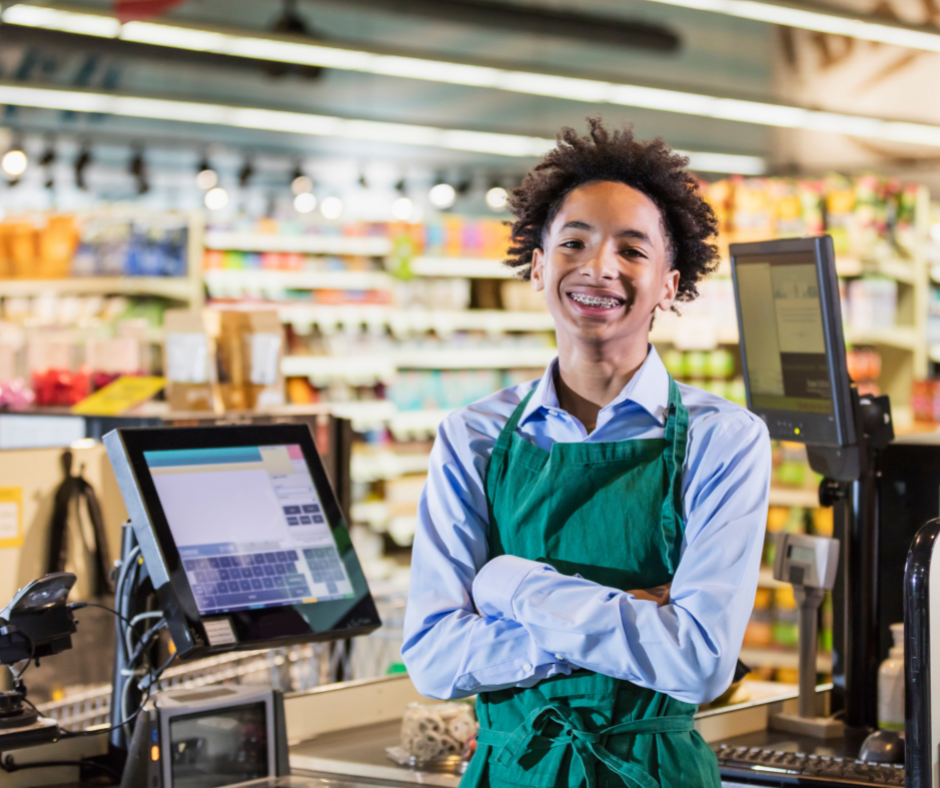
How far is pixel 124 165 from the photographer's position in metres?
15.3

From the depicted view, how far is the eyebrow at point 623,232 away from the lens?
159 cm

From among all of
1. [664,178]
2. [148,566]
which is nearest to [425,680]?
[148,566]

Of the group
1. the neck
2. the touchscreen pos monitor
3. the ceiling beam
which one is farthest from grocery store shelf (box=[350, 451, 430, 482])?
the neck

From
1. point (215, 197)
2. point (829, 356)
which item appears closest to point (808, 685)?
point (829, 356)

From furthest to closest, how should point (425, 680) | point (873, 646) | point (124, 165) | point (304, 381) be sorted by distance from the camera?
point (124, 165)
point (304, 381)
point (873, 646)
point (425, 680)

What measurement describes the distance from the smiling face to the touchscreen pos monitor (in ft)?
1.95

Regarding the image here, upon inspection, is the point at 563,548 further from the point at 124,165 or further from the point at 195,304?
the point at 124,165

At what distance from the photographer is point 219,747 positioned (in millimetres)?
1704

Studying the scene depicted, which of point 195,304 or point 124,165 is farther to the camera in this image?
point 124,165

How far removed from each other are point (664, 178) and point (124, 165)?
1485cm

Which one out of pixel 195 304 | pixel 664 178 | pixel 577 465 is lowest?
pixel 577 465

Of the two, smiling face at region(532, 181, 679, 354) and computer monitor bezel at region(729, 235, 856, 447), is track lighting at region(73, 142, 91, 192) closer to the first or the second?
computer monitor bezel at region(729, 235, 856, 447)

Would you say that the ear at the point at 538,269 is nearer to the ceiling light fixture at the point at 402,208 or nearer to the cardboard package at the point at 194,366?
the cardboard package at the point at 194,366

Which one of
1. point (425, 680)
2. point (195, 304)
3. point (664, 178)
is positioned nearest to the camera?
point (425, 680)
